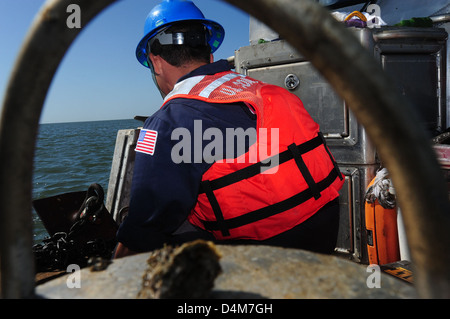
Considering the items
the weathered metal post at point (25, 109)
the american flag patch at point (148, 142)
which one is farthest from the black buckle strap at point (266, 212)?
the weathered metal post at point (25, 109)

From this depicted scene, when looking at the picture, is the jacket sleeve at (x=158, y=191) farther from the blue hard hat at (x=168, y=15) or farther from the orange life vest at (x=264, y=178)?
the blue hard hat at (x=168, y=15)

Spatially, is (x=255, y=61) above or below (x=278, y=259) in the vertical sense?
above

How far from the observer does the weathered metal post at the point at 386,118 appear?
0.41 meters

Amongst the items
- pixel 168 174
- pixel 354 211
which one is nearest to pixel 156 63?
pixel 168 174

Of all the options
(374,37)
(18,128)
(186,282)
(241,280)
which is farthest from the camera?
(374,37)

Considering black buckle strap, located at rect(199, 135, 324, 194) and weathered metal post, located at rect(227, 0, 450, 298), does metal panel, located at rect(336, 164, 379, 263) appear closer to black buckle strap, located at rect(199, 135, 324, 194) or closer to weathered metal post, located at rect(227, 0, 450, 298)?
black buckle strap, located at rect(199, 135, 324, 194)

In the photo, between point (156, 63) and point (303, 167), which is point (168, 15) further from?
point (303, 167)

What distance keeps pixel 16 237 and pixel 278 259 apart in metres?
0.64

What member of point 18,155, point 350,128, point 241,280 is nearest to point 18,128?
point 18,155

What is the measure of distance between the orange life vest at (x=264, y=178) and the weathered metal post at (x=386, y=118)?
3.91 feet

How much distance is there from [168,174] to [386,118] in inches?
53.0

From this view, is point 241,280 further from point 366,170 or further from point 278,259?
point 366,170

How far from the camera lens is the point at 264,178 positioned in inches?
64.1
